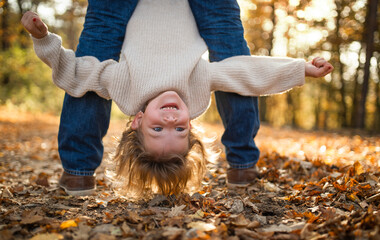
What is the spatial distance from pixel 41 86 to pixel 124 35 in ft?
49.5

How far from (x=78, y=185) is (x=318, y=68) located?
233cm

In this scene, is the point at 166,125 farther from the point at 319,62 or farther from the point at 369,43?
the point at 369,43

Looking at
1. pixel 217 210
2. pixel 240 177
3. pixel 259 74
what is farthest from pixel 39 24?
pixel 240 177

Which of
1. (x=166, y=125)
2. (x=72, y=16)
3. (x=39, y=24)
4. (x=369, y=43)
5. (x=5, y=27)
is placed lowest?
(x=166, y=125)

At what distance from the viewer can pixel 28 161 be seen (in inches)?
168

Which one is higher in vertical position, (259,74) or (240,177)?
(259,74)

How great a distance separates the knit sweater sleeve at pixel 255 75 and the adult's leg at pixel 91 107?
980 mm

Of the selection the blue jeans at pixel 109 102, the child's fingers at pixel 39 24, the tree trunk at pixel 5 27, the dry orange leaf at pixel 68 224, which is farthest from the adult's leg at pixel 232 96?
the tree trunk at pixel 5 27

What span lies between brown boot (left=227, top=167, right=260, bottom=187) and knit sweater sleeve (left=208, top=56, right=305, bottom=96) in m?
0.74

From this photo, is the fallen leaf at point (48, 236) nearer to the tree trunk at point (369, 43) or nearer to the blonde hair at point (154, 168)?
the blonde hair at point (154, 168)

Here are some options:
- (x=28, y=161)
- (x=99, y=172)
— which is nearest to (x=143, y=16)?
(x=99, y=172)

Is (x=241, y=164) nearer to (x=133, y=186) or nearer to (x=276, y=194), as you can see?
(x=276, y=194)

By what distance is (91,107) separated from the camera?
270cm

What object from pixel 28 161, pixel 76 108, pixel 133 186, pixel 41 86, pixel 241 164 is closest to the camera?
pixel 133 186
